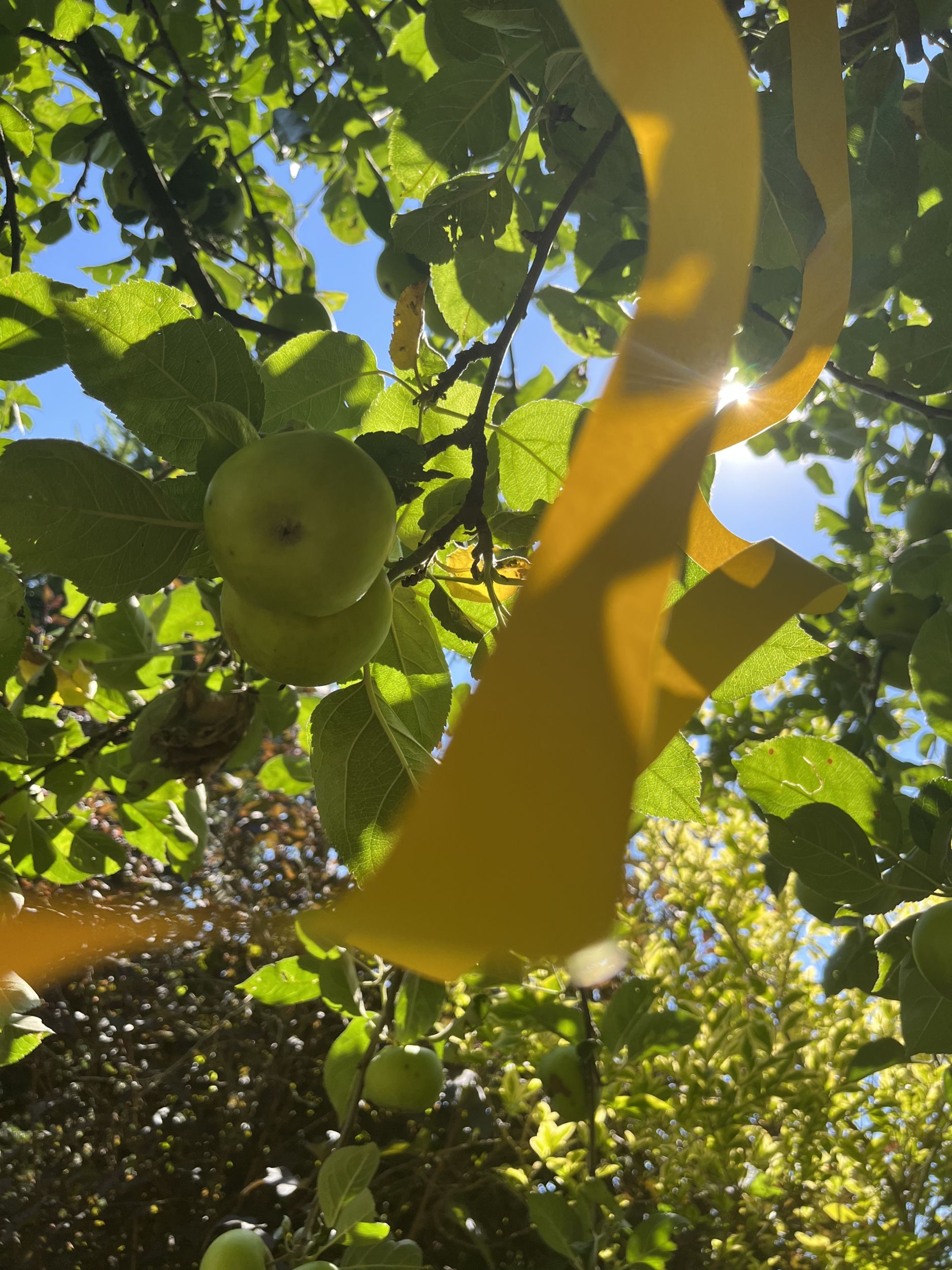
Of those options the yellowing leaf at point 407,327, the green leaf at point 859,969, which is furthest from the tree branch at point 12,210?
the green leaf at point 859,969

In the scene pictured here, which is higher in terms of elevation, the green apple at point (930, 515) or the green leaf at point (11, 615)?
the green apple at point (930, 515)

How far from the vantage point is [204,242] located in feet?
5.74

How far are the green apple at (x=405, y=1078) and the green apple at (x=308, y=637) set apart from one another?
967 mm

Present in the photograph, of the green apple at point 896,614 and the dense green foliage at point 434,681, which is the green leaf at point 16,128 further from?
the green apple at point 896,614

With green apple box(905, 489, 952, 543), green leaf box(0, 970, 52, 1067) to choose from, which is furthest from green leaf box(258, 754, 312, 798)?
green apple box(905, 489, 952, 543)

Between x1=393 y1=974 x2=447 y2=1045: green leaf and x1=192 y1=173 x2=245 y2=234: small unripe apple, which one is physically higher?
x1=192 y1=173 x2=245 y2=234: small unripe apple

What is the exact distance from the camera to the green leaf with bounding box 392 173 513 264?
0.93 metres

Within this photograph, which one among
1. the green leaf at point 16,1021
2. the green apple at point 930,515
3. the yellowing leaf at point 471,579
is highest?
the green apple at point 930,515

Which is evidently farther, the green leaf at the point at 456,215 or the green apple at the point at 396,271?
the green apple at the point at 396,271

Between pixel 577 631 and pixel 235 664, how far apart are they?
0.96 metres

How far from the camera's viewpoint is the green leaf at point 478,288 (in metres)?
1.06

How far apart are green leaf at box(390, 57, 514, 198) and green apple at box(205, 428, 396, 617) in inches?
29.5

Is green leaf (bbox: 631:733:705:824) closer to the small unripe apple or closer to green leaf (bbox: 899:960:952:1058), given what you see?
green leaf (bbox: 899:960:952:1058)

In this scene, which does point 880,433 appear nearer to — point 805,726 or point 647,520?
point 805,726
